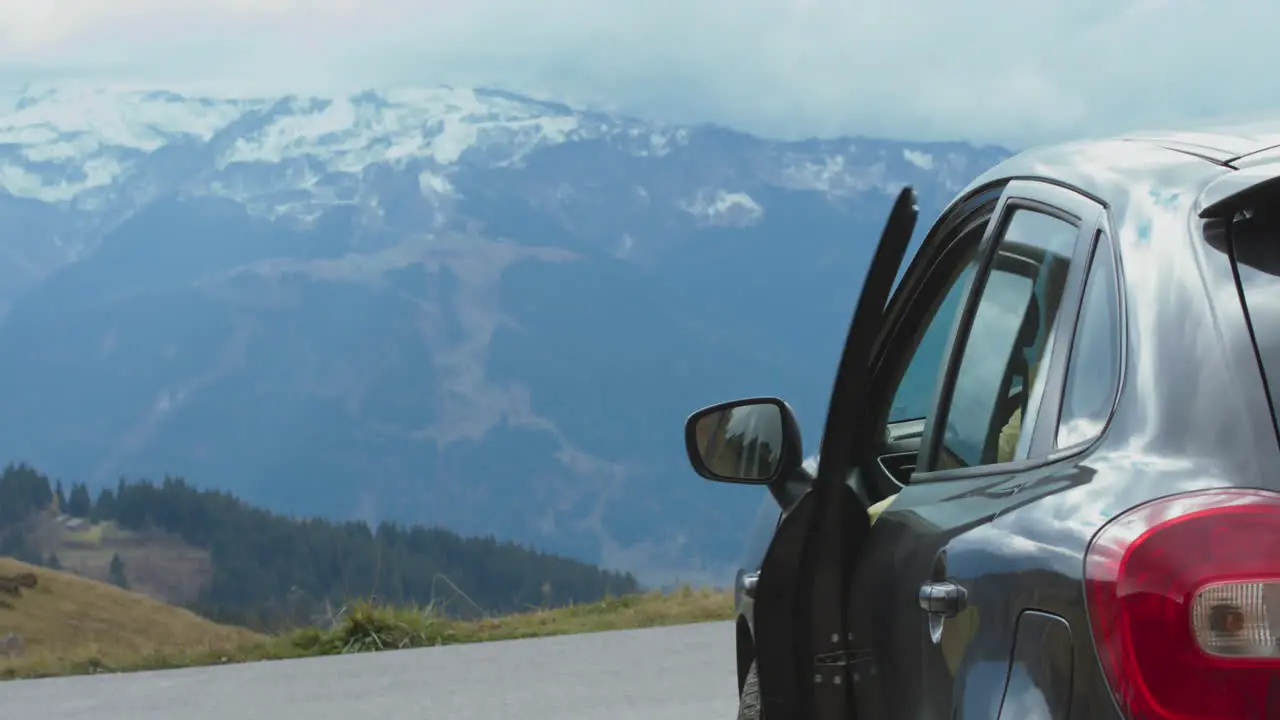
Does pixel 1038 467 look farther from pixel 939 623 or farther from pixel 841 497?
pixel 841 497

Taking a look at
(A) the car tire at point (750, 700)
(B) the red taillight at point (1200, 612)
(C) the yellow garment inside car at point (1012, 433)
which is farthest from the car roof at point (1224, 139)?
(A) the car tire at point (750, 700)

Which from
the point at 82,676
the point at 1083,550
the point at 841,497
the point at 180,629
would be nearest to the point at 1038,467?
the point at 1083,550

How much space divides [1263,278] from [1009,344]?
2.29 ft

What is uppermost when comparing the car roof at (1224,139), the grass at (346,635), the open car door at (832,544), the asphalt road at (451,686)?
the car roof at (1224,139)

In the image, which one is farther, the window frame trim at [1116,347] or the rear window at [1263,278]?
the window frame trim at [1116,347]

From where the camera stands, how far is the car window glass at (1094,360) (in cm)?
206

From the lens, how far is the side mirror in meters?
3.28

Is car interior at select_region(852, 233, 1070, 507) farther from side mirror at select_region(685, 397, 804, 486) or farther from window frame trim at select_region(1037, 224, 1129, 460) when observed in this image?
side mirror at select_region(685, 397, 804, 486)

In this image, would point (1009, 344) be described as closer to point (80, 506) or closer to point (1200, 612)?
point (1200, 612)

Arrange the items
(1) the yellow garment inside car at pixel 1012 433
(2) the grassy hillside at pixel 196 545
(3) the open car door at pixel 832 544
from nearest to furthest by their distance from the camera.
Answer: (1) the yellow garment inside car at pixel 1012 433 < (3) the open car door at pixel 832 544 < (2) the grassy hillside at pixel 196 545

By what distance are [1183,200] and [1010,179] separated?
0.70 meters

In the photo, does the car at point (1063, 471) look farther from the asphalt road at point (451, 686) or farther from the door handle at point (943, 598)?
the asphalt road at point (451, 686)

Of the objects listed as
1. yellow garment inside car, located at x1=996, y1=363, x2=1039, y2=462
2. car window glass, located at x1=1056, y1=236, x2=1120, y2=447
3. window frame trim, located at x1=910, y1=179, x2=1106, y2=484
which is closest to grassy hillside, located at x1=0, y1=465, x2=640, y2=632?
window frame trim, located at x1=910, y1=179, x2=1106, y2=484

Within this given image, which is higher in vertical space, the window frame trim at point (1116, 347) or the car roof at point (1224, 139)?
the car roof at point (1224, 139)
